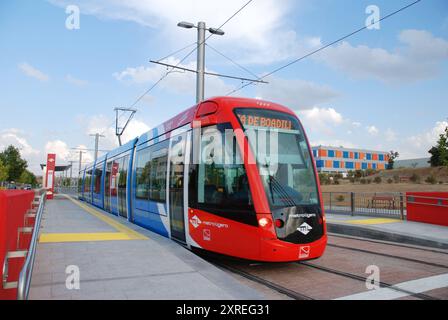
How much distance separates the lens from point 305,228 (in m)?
6.53

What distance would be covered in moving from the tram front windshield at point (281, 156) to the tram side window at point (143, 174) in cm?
486

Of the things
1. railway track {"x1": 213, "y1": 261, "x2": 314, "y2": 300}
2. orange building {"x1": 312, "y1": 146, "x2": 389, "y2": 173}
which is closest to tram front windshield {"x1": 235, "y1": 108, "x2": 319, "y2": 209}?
railway track {"x1": 213, "y1": 261, "x2": 314, "y2": 300}

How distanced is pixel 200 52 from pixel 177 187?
8.48 m

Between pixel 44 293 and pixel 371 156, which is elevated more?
pixel 371 156

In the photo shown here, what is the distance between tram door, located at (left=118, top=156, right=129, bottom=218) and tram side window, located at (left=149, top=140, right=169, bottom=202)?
335cm

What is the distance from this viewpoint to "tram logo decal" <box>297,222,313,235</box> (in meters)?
6.48

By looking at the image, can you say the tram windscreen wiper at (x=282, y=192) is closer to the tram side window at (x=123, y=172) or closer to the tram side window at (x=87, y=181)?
the tram side window at (x=123, y=172)

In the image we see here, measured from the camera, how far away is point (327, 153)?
81.1 m

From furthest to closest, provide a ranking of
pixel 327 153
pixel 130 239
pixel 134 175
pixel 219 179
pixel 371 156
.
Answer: pixel 371 156 → pixel 327 153 → pixel 134 175 → pixel 130 239 → pixel 219 179

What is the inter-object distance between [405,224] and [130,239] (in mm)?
9945

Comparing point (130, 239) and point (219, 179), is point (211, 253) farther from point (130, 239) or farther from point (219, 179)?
point (130, 239)

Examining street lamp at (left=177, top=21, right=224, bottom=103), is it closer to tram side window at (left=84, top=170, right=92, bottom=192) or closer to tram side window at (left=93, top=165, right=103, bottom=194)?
tram side window at (left=93, top=165, right=103, bottom=194)

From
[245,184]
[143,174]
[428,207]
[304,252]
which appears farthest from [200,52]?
[304,252]
